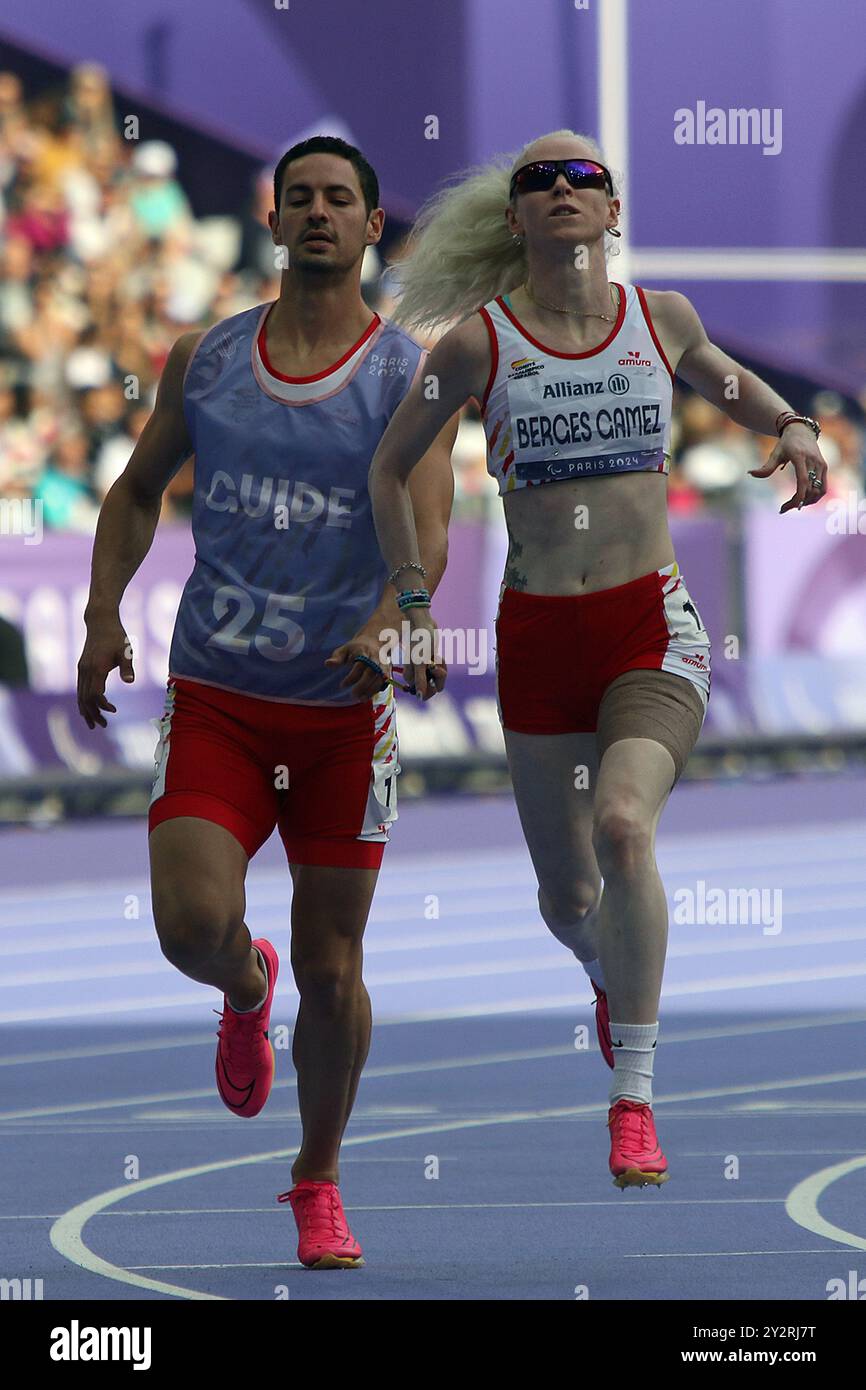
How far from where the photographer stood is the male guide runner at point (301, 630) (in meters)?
5.69

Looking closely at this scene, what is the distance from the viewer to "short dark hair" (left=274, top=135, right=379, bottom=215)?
575cm

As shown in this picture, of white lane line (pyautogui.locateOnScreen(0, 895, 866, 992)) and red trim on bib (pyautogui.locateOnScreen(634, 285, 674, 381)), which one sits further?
white lane line (pyautogui.locateOnScreen(0, 895, 866, 992))

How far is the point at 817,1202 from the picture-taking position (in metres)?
6.48

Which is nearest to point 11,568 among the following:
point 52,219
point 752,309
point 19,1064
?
point 52,219

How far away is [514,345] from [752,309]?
18.2m

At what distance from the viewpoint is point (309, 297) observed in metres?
5.80

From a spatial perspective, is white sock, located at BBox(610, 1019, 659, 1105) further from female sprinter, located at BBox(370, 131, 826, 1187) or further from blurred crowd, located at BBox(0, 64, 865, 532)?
blurred crowd, located at BBox(0, 64, 865, 532)

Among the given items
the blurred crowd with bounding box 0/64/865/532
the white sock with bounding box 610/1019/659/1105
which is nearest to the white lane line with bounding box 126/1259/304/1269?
the white sock with bounding box 610/1019/659/1105

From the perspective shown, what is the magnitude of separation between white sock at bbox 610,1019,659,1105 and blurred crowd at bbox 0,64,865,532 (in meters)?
12.4

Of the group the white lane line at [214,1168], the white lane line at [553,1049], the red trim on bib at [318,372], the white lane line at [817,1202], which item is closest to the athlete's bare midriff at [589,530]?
the red trim on bib at [318,372]

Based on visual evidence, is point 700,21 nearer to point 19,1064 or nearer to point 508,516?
point 19,1064

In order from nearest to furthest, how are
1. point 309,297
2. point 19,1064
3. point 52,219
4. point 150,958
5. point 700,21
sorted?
point 309,297 → point 19,1064 → point 150,958 → point 52,219 → point 700,21

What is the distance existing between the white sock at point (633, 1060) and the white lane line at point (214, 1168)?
1.00 metres

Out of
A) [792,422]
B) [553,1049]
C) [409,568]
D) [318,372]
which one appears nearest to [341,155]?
[318,372]
